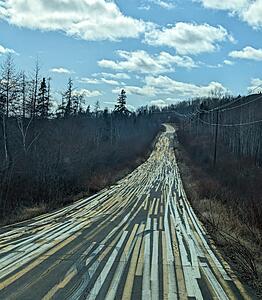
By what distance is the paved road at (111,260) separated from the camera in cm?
731

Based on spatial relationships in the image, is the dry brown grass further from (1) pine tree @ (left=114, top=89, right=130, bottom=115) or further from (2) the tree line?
(1) pine tree @ (left=114, top=89, right=130, bottom=115)

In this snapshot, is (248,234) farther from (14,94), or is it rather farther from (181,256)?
(14,94)

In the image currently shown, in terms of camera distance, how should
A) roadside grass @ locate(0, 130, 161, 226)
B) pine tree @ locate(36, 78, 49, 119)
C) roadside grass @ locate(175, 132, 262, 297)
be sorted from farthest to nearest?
1. pine tree @ locate(36, 78, 49, 119)
2. roadside grass @ locate(0, 130, 161, 226)
3. roadside grass @ locate(175, 132, 262, 297)

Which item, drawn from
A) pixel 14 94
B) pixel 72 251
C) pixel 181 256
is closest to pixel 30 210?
pixel 72 251

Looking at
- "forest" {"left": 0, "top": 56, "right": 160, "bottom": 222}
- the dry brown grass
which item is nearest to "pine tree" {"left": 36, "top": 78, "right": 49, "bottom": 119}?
"forest" {"left": 0, "top": 56, "right": 160, "bottom": 222}

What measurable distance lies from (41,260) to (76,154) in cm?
3851

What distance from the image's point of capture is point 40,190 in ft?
83.5

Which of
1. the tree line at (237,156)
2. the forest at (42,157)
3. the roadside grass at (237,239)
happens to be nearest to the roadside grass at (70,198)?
the forest at (42,157)

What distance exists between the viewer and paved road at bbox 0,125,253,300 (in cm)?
731

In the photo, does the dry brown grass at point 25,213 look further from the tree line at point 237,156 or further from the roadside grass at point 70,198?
the tree line at point 237,156

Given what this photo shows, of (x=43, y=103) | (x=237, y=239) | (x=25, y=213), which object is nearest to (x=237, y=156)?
(x=43, y=103)

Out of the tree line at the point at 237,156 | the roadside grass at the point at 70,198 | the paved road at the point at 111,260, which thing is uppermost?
the tree line at the point at 237,156

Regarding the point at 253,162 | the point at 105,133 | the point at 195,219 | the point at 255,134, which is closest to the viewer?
the point at 195,219

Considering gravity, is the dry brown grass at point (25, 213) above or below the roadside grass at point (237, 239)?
below
